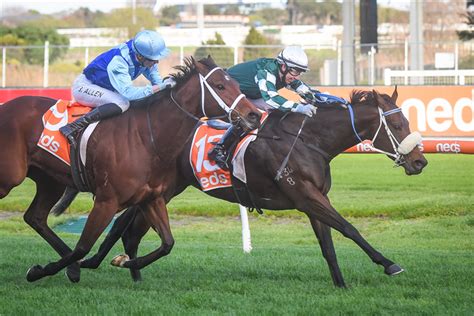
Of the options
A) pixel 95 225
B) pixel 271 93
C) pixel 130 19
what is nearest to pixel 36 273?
pixel 95 225

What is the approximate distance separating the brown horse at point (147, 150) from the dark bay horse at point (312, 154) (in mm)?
493

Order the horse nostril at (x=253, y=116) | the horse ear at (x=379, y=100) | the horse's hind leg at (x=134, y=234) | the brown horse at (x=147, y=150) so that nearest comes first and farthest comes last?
the horse nostril at (x=253, y=116)
the brown horse at (x=147, y=150)
the horse ear at (x=379, y=100)
the horse's hind leg at (x=134, y=234)

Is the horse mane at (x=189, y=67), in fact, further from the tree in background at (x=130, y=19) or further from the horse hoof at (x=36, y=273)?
the tree in background at (x=130, y=19)

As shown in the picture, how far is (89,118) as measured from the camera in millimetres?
7891

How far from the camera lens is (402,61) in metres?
26.3

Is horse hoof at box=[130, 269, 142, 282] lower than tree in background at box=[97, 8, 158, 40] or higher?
lower

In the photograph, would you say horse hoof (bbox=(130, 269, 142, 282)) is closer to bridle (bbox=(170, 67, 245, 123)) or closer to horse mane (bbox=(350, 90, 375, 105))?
bridle (bbox=(170, 67, 245, 123))

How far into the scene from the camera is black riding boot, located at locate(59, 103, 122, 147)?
25.8 ft

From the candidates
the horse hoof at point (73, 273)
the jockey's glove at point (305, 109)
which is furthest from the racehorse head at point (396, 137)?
the horse hoof at point (73, 273)

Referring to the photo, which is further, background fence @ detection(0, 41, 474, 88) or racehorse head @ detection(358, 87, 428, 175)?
background fence @ detection(0, 41, 474, 88)

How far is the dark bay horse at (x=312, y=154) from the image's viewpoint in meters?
7.99

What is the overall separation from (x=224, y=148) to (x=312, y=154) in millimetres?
789

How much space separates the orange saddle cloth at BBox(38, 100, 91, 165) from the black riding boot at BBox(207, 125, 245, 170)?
3.71 ft

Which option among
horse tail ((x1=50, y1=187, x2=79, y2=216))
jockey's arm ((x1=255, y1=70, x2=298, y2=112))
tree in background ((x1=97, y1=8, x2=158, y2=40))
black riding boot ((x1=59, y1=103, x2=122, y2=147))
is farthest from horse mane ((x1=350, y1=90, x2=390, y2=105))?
tree in background ((x1=97, y1=8, x2=158, y2=40))
